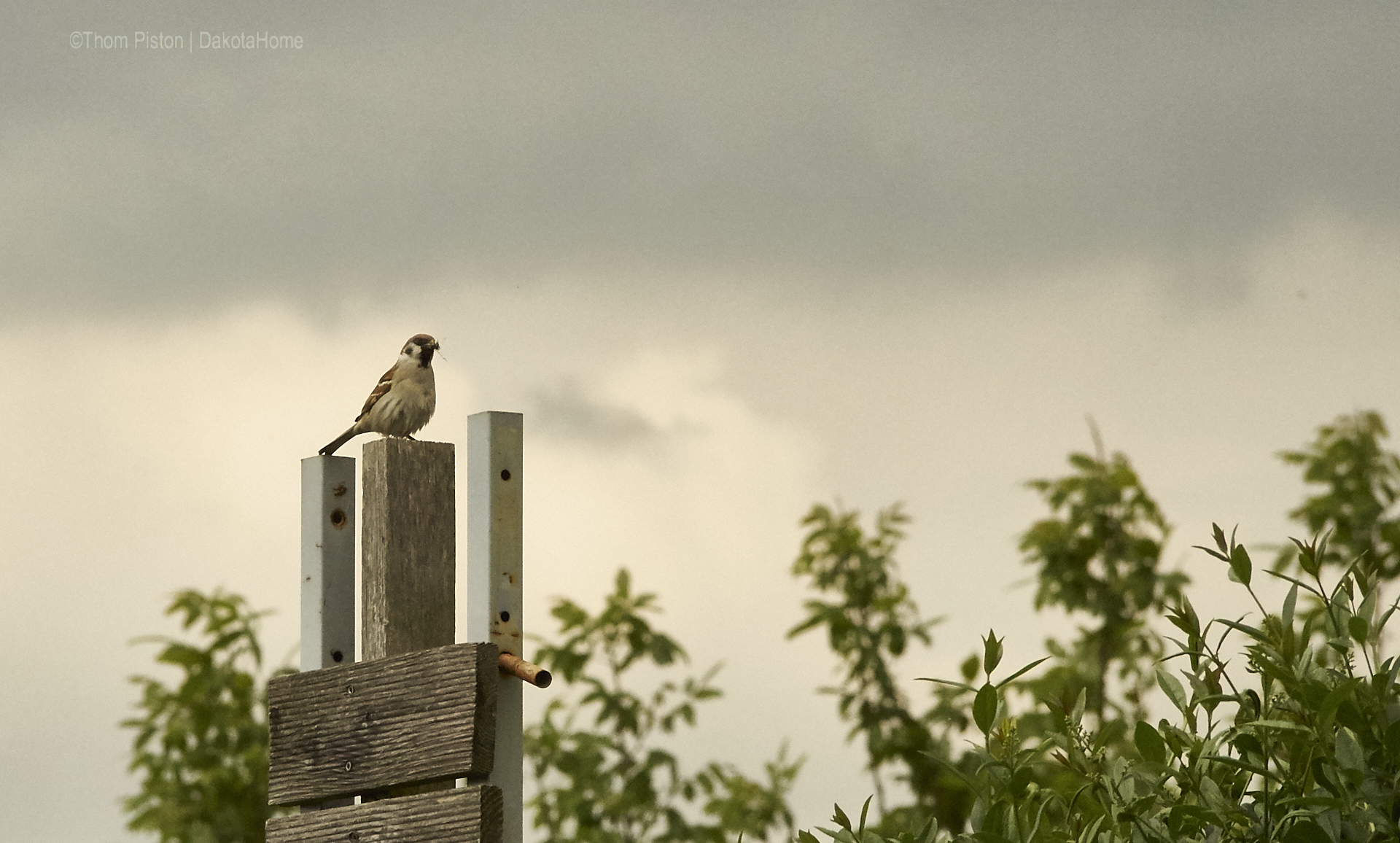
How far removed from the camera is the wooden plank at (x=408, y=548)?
4.33 meters

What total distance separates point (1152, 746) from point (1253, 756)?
15cm

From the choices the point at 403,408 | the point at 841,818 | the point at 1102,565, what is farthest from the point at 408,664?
the point at 1102,565

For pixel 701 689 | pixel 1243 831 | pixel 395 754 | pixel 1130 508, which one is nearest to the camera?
pixel 1243 831

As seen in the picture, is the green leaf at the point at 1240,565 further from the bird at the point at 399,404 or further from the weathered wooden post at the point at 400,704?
the bird at the point at 399,404

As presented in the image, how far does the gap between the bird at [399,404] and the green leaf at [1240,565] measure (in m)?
3.22

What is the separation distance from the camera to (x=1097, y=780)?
2.13 meters

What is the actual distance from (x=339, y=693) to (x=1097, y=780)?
281cm

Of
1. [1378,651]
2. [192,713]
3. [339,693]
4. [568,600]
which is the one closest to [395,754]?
[339,693]

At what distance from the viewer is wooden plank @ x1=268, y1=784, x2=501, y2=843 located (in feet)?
12.7

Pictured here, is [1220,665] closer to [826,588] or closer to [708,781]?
[708,781]

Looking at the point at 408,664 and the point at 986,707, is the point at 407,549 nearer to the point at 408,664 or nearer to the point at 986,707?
the point at 408,664

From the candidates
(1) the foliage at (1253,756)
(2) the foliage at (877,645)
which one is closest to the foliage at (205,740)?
(2) the foliage at (877,645)

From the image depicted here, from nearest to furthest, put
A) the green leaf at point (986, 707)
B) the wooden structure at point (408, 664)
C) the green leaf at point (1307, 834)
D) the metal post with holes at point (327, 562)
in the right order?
the green leaf at point (1307, 834) < the green leaf at point (986, 707) < the wooden structure at point (408, 664) < the metal post with holes at point (327, 562)

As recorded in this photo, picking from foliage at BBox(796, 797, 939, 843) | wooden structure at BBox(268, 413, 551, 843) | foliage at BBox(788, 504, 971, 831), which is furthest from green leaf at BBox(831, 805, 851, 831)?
foliage at BBox(788, 504, 971, 831)
